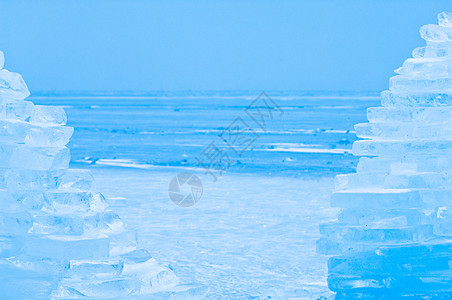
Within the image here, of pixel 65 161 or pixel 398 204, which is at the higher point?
pixel 398 204

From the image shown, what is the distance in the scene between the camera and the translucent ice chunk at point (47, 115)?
4.49 meters

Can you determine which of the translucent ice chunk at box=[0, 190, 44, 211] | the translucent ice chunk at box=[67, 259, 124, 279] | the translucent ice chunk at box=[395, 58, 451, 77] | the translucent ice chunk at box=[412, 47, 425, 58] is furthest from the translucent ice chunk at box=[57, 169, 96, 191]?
the translucent ice chunk at box=[412, 47, 425, 58]

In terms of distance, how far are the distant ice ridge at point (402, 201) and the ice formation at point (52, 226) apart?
4.40 ft

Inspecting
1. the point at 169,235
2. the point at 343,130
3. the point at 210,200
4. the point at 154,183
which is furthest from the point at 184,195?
the point at 343,130

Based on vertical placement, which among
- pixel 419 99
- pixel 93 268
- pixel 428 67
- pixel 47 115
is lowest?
pixel 93 268

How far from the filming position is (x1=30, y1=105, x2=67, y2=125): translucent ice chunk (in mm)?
4488

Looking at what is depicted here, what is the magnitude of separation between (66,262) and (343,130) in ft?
63.2

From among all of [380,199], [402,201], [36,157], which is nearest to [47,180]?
[36,157]

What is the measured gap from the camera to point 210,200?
8.94 m

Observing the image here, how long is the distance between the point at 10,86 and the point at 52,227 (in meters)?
0.99

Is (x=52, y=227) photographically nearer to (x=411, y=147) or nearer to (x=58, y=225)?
(x=58, y=225)

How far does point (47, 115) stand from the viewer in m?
4.49

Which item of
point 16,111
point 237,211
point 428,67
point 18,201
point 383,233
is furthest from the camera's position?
point 237,211

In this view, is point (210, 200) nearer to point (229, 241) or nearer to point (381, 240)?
point (229, 241)
